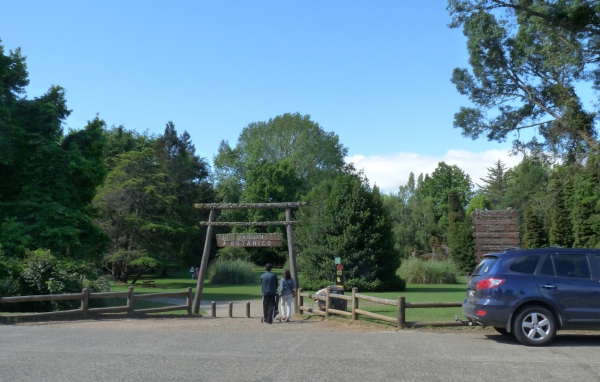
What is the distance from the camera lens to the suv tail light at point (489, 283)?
36.3 feet

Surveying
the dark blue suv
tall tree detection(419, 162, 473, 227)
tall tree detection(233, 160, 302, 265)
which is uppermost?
tall tree detection(419, 162, 473, 227)

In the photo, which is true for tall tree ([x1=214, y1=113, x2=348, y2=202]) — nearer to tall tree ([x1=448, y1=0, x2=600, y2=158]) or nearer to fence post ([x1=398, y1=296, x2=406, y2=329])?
tall tree ([x1=448, y1=0, x2=600, y2=158])

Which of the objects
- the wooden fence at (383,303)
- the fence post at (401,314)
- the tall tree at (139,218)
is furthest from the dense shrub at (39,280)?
the tall tree at (139,218)

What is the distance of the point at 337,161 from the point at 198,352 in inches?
2612

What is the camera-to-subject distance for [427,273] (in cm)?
4381

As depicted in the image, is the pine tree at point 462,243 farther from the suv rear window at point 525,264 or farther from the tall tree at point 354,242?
the suv rear window at point 525,264

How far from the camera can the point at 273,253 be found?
229 ft

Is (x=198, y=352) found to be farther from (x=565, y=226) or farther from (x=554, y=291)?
(x=565, y=226)

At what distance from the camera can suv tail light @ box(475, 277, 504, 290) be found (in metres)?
11.1

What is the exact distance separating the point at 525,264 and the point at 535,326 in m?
1.12

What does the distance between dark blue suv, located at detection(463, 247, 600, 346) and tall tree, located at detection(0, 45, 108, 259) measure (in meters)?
22.6

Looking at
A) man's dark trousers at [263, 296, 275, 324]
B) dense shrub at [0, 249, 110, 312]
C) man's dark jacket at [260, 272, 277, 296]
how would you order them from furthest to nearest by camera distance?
dense shrub at [0, 249, 110, 312], man's dark trousers at [263, 296, 275, 324], man's dark jacket at [260, 272, 277, 296]

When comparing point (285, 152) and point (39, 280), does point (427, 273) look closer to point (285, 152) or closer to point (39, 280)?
point (39, 280)

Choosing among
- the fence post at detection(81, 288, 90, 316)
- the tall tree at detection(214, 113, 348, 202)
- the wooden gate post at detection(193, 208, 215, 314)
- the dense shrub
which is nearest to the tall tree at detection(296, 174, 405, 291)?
the wooden gate post at detection(193, 208, 215, 314)
